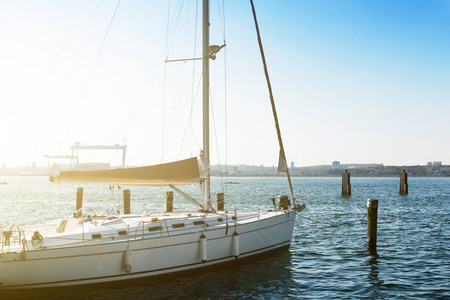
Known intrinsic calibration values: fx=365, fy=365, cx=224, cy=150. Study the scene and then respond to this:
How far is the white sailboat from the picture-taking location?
10.2m

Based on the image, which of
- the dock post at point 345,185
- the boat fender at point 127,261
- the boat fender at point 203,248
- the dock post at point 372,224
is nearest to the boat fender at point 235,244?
the boat fender at point 203,248

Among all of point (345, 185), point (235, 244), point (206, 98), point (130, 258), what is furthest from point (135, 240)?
point (345, 185)

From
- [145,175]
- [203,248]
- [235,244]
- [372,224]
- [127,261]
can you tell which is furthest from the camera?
[372,224]

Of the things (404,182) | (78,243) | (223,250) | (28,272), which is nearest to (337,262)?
(223,250)

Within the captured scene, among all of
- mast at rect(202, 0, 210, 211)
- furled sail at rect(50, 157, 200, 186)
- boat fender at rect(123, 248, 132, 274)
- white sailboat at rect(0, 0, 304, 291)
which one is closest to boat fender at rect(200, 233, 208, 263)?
white sailboat at rect(0, 0, 304, 291)

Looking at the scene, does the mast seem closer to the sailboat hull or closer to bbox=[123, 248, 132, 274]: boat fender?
the sailboat hull

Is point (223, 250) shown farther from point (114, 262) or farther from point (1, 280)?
point (1, 280)

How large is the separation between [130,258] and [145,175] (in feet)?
9.75

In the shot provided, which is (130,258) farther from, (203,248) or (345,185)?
(345,185)

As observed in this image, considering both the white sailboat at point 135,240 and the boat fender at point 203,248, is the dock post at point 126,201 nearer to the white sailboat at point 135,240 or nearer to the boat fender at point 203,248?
the white sailboat at point 135,240

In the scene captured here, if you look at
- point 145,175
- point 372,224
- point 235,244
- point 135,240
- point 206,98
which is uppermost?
point 206,98

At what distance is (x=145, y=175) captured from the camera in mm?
12859

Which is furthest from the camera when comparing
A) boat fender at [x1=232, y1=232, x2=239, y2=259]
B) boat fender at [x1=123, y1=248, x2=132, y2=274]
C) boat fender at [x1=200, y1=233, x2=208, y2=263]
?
boat fender at [x1=232, y1=232, x2=239, y2=259]

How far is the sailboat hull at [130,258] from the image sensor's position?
10047 mm
